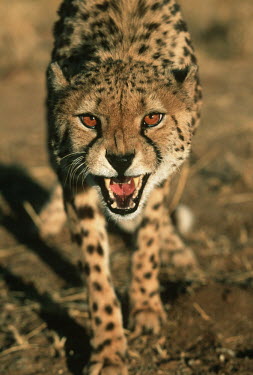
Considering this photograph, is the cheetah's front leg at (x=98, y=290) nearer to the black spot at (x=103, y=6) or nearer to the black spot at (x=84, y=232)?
the black spot at (x=84, y=232)

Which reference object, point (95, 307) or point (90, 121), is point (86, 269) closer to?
point (95, 307)

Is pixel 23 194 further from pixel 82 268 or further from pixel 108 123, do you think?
pixel 108 123

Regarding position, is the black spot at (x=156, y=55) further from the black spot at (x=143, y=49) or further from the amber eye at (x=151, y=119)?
the amber eye at (x=151, y=119)

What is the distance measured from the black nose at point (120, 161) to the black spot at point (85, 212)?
0.50m

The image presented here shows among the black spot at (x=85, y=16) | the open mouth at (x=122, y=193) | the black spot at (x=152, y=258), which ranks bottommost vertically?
the black spot at (x=152, y=258)

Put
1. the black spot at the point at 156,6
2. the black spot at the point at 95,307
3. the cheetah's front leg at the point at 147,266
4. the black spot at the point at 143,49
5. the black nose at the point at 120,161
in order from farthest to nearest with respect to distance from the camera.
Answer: the cheetah's front leg at the point at 147,266 < the black spot at the point at 156,6 < the black spot at the point at 95,307 < the black spot at the point at 143,49 < the black nose at the point at 120,161

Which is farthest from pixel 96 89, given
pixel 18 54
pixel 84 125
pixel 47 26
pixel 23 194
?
pixel 47 26

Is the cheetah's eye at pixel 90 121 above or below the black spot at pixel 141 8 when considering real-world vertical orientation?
below

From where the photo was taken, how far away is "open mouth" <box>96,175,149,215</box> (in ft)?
8.07

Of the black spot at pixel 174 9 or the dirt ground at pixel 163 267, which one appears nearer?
the dirt ground at pixel 163 267

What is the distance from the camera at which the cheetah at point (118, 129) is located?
2320 mm

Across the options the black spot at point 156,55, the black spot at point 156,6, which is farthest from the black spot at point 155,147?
the black spot at point 156,6

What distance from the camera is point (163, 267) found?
361 cm

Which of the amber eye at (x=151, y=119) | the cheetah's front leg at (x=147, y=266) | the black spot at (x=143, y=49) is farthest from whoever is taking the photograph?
the cheetah's front leg at (x=147, y=266)
